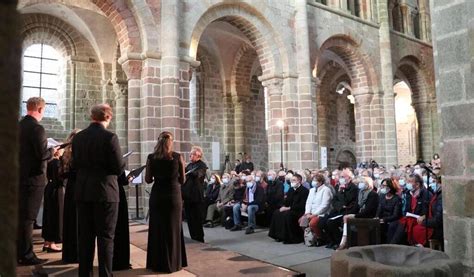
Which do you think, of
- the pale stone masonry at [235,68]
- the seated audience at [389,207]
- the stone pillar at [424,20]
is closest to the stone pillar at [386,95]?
the pale stone masonry at [235,68]

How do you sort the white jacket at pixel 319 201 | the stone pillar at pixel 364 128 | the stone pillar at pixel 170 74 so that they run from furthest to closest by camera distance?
the stone pillar at pixel 364 128
the stone pillar at pixel 170 74
the white jacket at pixel 319 201

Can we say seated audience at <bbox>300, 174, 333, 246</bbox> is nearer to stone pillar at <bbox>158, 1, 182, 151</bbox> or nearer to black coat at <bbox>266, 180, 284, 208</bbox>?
black coat at <bbox>266, 180, 284, 208</bbox>

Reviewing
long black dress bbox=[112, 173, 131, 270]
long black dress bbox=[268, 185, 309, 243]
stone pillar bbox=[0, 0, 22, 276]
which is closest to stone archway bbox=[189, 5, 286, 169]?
long black dress bbox=[268, 185, 309, 243]

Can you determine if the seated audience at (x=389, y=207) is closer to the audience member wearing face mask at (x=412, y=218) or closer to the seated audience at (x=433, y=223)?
the audience member wearing face mask at (x=412, y=218)

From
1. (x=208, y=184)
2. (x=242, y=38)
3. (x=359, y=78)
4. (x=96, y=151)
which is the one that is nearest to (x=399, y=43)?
(x=359, y=78)

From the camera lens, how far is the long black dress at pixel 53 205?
6.10m

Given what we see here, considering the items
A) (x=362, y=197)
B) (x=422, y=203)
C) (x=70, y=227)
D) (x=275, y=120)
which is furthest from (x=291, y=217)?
(x=275, y=120)

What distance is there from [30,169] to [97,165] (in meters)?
1.27

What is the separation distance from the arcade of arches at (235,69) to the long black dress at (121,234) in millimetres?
6622

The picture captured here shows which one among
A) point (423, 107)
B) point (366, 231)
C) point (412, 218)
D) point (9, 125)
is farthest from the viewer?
point (423, 107)

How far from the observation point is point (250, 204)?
32.1 feet

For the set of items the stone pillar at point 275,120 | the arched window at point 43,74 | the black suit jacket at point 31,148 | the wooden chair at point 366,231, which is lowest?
the wooden chair at point 366,231

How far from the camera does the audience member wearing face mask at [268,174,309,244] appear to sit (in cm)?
833

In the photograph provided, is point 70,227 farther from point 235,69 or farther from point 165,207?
point 235,69
